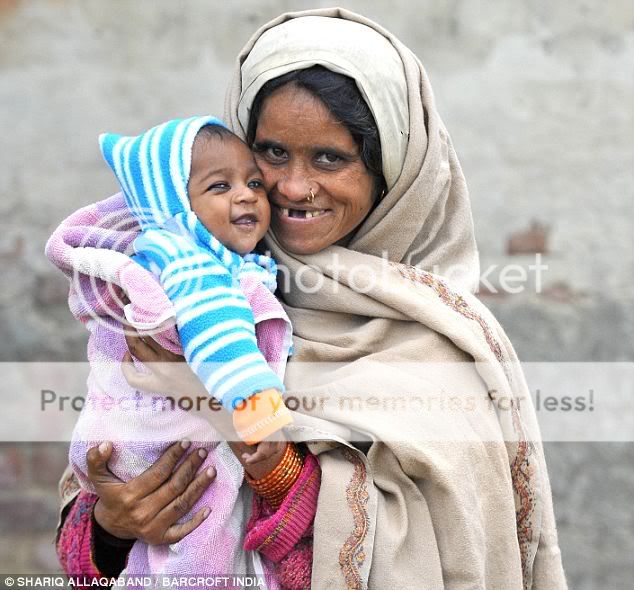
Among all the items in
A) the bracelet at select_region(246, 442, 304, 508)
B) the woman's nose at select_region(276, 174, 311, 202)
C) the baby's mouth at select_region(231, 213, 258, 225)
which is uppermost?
the woman's nose at select_region(276, 174, 311, 202)

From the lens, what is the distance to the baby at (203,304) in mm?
1515

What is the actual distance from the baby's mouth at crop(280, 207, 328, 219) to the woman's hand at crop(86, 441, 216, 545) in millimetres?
501

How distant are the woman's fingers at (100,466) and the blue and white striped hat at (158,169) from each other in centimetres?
43

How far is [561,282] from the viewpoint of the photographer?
305cm

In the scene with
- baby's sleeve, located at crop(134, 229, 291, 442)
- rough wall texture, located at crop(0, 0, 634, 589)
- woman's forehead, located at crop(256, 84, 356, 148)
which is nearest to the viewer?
baby's sleeve, located at crop(134, 229, 291, 442)

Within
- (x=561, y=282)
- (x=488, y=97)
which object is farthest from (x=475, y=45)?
(x=561, y=282)

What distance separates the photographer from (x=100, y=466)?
1667 mm

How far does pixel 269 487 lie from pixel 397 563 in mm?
273

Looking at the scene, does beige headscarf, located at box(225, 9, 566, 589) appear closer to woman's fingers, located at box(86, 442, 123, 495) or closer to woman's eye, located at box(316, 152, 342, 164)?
woman's eye, located at box(316, 152, 342, 164)

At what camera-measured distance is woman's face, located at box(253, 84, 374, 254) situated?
1.72 meters

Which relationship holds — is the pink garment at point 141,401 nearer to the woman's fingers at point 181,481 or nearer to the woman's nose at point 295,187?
the woman's fingers at point 181,481

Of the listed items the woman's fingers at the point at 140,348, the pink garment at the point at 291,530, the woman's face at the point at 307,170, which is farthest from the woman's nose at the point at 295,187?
the pink garment at the point at 291,530

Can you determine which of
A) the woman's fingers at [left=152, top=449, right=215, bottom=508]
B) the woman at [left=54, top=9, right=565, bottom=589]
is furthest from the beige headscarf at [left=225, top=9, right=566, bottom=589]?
the woman's fingers at [left=152, top=449, right=215, bottom=508]

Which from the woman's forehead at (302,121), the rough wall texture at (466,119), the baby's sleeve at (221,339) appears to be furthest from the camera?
the rough wall texture at (466,119)
